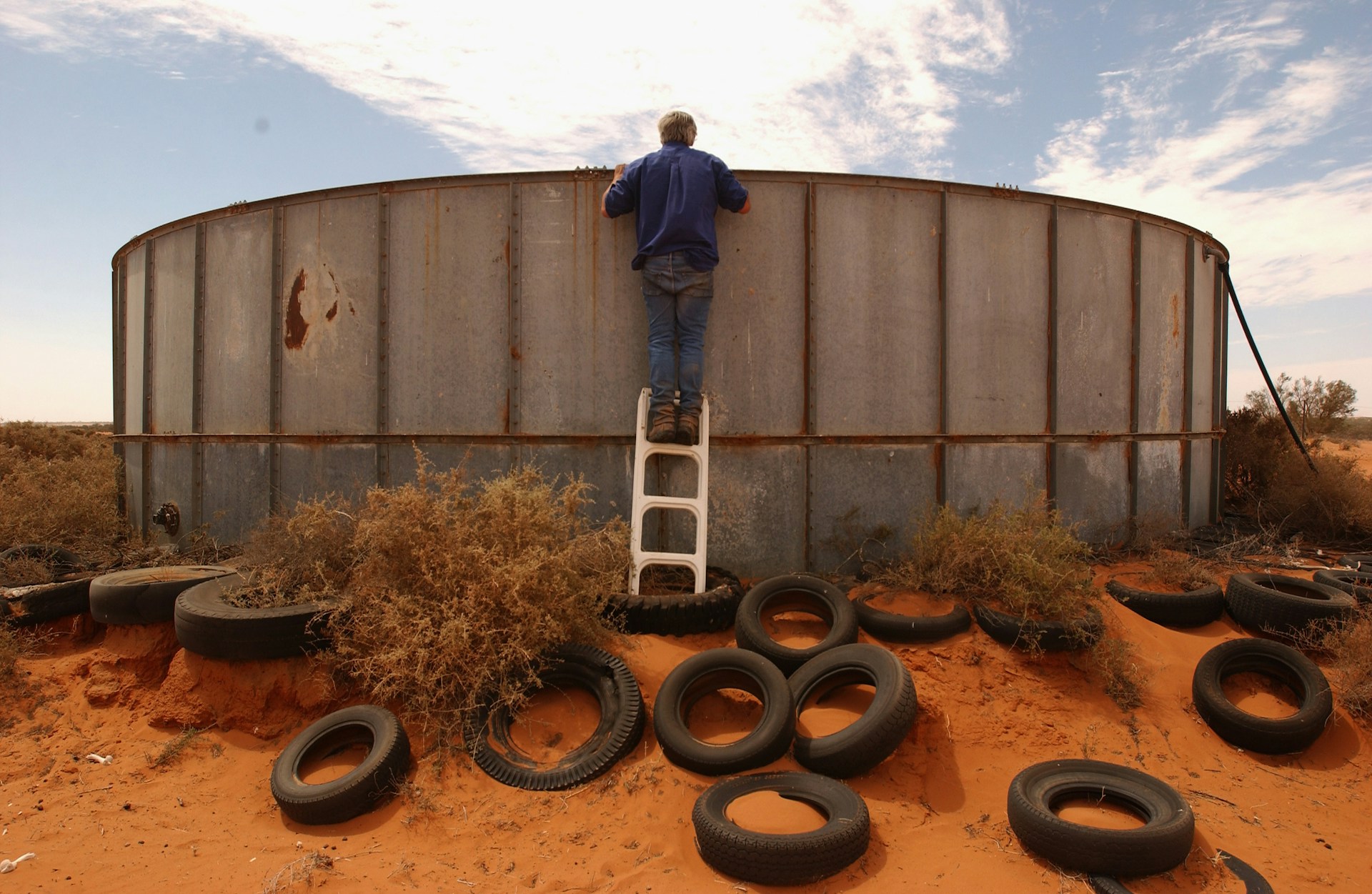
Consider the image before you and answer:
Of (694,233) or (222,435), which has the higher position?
(694,233)

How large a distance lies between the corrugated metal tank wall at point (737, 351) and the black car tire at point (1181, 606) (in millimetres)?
1134

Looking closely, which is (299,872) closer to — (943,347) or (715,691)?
(715,691)

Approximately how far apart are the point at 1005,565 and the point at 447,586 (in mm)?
3883

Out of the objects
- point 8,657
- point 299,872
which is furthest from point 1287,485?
point 8,657

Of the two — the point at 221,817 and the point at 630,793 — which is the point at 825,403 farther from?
the point at 221,817

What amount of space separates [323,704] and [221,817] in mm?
847

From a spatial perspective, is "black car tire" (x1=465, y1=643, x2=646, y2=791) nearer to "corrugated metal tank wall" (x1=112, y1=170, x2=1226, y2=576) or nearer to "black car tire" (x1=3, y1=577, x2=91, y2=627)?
"corrugated metal tank wall" (x1=112, y1=170, x2=1226, y2=576)

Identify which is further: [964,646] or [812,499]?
[812,499]

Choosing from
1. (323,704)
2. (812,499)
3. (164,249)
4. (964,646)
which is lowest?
(323,704)

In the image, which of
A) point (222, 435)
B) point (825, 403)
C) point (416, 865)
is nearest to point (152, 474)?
point (222, 435)

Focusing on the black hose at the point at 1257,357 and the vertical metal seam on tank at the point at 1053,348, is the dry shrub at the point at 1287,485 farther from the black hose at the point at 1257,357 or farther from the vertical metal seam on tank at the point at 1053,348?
the vertical metal seam on tank at the point at 1053,348

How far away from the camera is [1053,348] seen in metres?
6.97

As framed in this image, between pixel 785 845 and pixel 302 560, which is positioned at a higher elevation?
pixel 302 560

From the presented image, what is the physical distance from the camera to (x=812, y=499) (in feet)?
20.9
